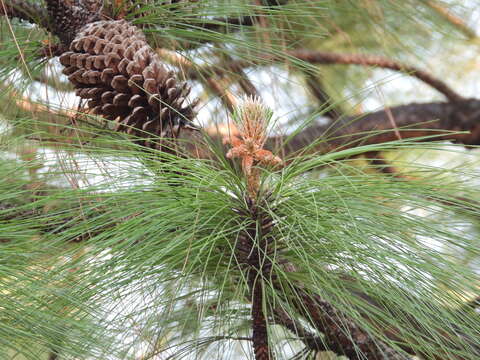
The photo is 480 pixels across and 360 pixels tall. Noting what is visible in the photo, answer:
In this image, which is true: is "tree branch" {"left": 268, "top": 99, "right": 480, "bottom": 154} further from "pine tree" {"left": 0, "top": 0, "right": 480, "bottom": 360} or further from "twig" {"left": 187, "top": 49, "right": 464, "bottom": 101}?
"pine tree" {"left": 0, "top": 0, "right": 480, "bottom": 360}

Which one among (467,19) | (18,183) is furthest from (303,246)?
→ (467,19)

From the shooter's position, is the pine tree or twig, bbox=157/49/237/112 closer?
the pine tree

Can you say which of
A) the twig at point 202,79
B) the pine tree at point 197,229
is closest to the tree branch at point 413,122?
the twig at point 202,79

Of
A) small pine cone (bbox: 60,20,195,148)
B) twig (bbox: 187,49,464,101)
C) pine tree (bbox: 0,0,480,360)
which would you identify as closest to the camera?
pine tree (bbox: 0,0,480,360)

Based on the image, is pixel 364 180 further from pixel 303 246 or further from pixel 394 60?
pixel 394 60

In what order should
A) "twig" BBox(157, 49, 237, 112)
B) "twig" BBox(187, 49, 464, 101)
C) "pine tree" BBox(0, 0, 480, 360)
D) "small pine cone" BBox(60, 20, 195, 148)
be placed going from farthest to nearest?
"twig" BBox(187, 49, 464, 101) < "twig" BBox(157, 49, 237, 112) < "small pine cone" BBox(60, 20, 195, 148) < "pine tree" BBox(0, 0, 480, 360)

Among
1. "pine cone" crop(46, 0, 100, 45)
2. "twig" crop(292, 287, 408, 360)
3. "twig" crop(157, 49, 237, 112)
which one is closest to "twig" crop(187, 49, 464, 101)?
"twig" crop(157, 49, 237, 112)

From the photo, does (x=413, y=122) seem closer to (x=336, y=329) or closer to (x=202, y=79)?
(x=202, y=79)

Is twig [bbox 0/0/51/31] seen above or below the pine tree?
above

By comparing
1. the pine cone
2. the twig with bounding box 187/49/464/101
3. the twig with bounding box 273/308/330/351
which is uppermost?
the pine cone

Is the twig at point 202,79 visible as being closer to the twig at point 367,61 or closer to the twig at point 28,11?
the twig at point 28,11
